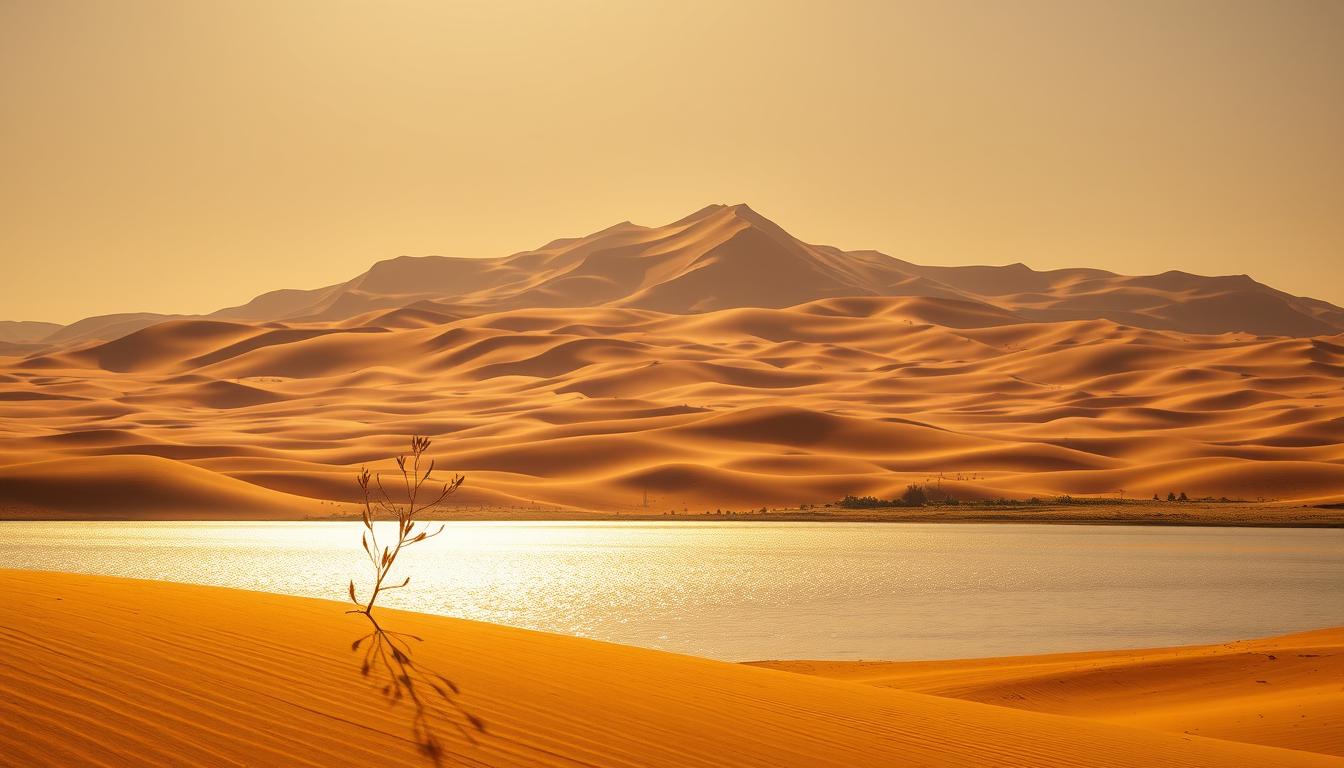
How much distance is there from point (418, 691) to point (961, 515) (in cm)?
4498

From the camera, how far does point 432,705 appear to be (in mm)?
6629

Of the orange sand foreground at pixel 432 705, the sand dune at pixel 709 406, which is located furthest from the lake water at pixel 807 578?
the sand dune at pixel 709 406

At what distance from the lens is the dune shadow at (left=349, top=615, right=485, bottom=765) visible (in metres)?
6.05

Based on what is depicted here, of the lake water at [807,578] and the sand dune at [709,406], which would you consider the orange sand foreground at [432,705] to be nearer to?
the lake water at [807,578]

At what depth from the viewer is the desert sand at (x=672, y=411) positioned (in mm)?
62188

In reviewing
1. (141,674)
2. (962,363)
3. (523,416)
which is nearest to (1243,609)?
(141,674)

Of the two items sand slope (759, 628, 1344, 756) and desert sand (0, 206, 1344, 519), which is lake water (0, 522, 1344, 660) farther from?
desert sand (0, 206, 1344, 519)

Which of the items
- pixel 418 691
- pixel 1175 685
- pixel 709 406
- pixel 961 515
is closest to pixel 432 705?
pixel 418 691

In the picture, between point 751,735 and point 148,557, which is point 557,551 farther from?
point 751,735

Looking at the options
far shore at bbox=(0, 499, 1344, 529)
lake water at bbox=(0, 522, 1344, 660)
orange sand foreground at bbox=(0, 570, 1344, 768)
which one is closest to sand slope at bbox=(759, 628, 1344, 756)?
orange sand foreground at bbox=(0, 570, 1344, 768)

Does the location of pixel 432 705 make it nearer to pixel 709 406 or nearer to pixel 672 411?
pixel 672 411

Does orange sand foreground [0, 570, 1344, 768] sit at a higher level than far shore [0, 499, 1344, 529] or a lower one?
lower

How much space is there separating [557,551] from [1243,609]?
17.8 m

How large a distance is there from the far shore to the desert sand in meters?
2.12
